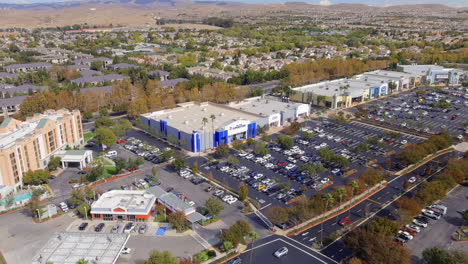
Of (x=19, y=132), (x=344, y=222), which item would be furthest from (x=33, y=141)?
(x=344, y=222)

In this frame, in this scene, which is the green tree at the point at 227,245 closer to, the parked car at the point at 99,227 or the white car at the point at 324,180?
the parked car at the point at 99,227

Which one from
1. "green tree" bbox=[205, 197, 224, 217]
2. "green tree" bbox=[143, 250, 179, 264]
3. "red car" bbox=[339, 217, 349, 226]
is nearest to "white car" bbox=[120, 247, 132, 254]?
"green tree" bbox=[143, 250, 179, 264]

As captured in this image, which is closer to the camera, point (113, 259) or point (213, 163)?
point (113, 259)

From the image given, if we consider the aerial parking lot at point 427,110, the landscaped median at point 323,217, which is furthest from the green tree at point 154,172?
the aerial parking lot at point 427,110

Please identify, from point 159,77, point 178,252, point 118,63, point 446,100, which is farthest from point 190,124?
point 118,63

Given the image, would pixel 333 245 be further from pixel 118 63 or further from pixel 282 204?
pixel 118 63
